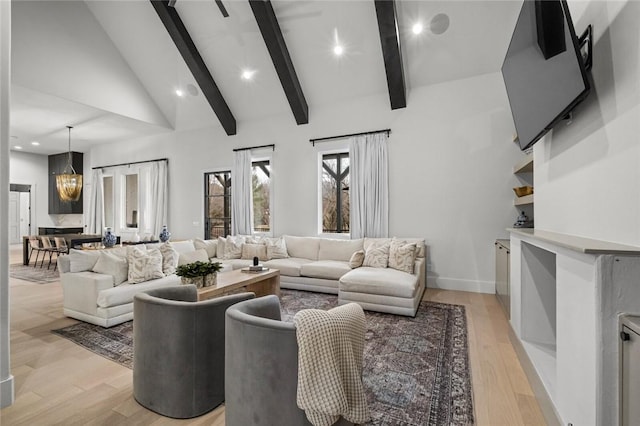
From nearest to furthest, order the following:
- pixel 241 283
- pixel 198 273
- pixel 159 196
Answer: pixel 198 273, pixel 241 283, pixel 159 196

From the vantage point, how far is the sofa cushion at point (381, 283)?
3382 millimetres

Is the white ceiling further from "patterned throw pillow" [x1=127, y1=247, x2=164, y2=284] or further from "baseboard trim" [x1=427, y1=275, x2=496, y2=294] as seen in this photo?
"patterned throw pillow" [x1=127, y1=247, x2=164, y2=284]

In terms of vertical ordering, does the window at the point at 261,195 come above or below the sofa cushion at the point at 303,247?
above

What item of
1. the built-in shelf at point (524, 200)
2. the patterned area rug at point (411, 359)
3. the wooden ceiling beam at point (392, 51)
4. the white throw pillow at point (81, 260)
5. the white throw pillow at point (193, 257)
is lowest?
the patterned area rug at point (411, 359)

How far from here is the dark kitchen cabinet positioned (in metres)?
9.04

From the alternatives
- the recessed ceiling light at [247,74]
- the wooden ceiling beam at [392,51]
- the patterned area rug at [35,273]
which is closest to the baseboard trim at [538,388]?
the wooden ceiling beam at [392,51]

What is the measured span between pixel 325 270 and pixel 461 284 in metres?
2.09

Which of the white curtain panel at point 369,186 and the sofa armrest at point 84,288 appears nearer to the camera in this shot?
the sofa armrest at point 84,288

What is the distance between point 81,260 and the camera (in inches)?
135

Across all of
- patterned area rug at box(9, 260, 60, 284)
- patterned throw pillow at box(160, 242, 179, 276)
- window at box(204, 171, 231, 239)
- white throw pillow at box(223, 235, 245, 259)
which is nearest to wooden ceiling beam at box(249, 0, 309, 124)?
window at box(204, 171, 231, 239)

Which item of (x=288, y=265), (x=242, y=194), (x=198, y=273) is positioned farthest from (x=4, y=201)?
(x=242, y=194)

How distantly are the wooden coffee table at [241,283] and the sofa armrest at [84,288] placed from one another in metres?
1.12

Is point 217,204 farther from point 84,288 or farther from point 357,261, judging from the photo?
point 357,261

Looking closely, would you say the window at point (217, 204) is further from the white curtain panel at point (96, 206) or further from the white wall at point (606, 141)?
the white wall at point (606, 141)
